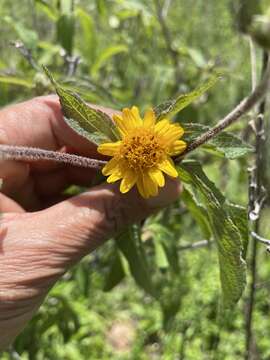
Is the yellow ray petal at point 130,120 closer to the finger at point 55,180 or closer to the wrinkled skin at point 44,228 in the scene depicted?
the wrinkled skin at point 44,228

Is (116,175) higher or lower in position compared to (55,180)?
higher

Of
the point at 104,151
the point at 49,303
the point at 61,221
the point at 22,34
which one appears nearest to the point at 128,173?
the point at 104,151

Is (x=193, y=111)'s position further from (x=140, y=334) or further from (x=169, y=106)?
(x=140, y=334)

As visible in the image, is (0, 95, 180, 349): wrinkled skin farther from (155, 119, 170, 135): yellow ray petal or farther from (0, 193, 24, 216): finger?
(155, 119, 170, 135): yellow ray petal

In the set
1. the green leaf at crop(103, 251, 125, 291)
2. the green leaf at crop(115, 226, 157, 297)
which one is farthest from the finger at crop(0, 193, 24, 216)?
the green leaf at crop(103, 251, 125, 291)

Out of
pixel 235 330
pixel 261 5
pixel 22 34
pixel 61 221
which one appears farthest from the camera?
pixel 235 330

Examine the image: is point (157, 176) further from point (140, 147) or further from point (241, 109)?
point (241, 109)

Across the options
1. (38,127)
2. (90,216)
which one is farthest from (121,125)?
(38,127)
